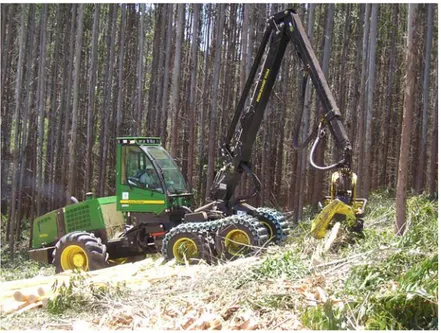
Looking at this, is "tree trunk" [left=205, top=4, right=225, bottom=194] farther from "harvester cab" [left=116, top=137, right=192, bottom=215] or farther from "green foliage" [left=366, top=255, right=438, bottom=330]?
"green foliage" [left=366, top=255, right=438, bottom=330]

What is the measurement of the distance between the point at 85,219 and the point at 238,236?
3480 millimetres

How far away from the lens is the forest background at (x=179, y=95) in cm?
1873

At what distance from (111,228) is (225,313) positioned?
19.9 feet

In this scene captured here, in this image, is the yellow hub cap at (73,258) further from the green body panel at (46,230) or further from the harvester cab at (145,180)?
the green body panel at (46,230)

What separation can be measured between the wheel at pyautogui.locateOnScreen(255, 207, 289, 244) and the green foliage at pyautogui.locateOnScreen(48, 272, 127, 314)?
3.52 meters

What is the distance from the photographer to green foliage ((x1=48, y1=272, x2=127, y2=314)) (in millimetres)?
6734

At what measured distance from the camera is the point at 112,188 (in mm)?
21391

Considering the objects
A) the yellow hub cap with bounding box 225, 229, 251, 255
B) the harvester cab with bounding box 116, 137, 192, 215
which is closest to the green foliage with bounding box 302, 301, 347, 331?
the yellow hub cap with bounding box 225, 229, 251, 255

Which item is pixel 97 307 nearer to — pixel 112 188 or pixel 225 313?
pixel 225 313

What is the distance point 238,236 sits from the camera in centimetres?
954

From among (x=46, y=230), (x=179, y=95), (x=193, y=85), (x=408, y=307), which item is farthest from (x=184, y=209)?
(x=193, y=85)

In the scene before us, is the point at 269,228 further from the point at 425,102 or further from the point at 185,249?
the point at 425,102

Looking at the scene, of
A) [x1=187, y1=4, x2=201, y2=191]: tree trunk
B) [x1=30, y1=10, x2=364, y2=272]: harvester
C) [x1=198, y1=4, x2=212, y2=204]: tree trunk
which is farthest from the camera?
[x1=198, y1=4, x2=212, y2=204]: tree trunk

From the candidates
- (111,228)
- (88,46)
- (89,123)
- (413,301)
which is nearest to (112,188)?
(89,123)
